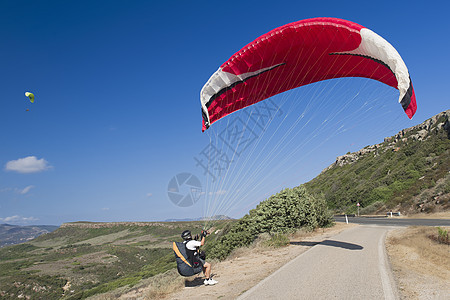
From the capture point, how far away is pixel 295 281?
518cm

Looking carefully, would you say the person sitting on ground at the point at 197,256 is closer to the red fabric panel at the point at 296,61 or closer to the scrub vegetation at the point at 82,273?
the red fabric panel at the point at 296,61

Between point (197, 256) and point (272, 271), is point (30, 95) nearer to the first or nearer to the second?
point (197, 256)

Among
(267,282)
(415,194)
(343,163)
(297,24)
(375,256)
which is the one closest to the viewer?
(267,282)

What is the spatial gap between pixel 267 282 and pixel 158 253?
1904 inches

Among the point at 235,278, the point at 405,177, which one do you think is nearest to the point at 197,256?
the point at 235,278

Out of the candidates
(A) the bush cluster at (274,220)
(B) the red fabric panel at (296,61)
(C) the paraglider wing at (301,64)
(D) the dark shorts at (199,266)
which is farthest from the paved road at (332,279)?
(A) the bush cluster at (274,220)

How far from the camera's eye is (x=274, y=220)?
43.8 ft

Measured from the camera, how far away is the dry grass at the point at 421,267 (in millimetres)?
4402

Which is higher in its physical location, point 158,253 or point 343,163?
point 343,163

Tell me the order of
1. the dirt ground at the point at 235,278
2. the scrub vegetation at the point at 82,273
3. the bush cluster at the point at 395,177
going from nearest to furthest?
the dirt ground at the point at 235,278
the scrub vegetation at the point at 82,273
the bush cluster at the point at 395,177

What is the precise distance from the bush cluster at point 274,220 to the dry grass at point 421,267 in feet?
15.1

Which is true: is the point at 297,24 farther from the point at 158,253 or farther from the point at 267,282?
the point at 158,253

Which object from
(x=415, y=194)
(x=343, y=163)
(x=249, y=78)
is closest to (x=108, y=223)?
(x=343, y=163)

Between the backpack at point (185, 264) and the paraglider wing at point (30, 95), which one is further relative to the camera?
the paraglider wing at point (30, 95)
